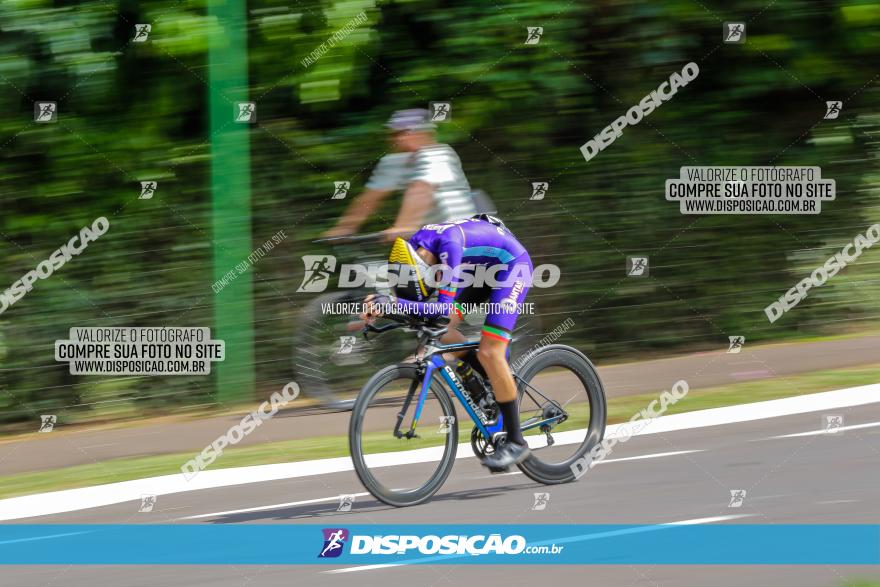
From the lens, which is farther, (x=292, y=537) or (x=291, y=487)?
(x=291, y=487)

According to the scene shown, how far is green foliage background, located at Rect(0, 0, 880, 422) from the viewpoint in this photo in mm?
9531

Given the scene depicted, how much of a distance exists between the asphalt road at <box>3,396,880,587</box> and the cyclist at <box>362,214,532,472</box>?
1.51 feet

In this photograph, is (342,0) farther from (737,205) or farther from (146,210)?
(737,205)

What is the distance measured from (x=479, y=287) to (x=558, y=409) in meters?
0.90

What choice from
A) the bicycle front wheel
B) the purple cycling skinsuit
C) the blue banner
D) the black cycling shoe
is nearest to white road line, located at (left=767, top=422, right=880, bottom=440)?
the blue banner

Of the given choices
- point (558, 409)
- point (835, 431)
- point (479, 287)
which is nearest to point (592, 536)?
point (558, 409)

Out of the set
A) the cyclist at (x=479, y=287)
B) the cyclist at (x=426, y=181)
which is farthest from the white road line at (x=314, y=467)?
the cyclist at (x=426, y=181)

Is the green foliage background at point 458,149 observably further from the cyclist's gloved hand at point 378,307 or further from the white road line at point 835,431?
the cyclist's gloved hand at point 378,307

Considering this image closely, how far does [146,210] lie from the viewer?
31.7ft

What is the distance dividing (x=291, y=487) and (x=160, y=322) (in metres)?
2.86

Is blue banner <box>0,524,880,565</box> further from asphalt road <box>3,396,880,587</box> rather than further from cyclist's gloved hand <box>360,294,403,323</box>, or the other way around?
cyclist's gloved hand <box>360,294,403,323</box>

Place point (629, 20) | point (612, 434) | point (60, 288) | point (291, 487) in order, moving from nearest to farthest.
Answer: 1. point (291, 487)
2. point (612, 434)
3. point (60, 288)
4. point (629, 20)

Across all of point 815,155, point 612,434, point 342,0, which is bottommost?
point 612,434

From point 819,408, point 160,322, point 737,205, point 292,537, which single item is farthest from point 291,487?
point 737,205
